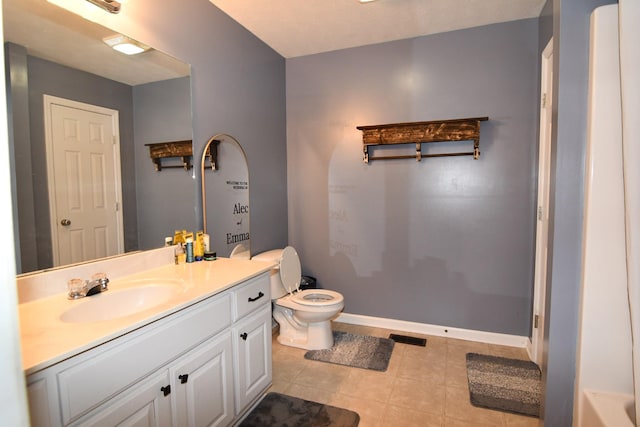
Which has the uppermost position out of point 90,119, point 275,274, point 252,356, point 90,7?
point 90,7

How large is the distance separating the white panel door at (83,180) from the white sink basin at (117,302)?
0.25 meters

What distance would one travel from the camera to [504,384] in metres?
2.23

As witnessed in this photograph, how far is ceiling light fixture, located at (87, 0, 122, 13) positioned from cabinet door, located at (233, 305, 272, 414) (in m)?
1.70

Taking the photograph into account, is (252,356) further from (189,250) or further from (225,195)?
(225,195)

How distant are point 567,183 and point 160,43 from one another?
2.25m

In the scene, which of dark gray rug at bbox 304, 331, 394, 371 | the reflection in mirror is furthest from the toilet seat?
the reflection in mirror

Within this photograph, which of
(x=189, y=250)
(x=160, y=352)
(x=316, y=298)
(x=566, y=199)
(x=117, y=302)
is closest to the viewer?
(x=160, y=352)

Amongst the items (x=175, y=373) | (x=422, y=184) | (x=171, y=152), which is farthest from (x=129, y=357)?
(x=422, y=184)

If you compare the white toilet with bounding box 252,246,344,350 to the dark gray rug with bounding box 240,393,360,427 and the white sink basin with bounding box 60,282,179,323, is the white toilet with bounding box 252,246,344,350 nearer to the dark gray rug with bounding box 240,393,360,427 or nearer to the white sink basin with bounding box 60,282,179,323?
the dark gray rug with bounding box 240,393,360,427

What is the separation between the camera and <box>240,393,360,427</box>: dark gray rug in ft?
6.14

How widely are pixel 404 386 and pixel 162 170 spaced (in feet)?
6.82

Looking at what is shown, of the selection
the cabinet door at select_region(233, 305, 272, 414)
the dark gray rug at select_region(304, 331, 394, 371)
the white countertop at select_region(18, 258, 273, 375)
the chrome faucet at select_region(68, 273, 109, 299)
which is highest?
the chrome faucet at select_region(68, 273, 109, 299)

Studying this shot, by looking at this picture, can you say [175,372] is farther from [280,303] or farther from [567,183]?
[567,183]

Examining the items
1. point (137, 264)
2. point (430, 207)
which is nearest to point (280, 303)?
point (137, 264)
